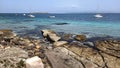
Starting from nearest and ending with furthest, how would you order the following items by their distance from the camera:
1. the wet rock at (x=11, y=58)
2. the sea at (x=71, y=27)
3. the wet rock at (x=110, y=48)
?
the wet rock at (x=11, y=58) → the wet rock at (x=110, y=48) → the sea at (x=71, y=27)

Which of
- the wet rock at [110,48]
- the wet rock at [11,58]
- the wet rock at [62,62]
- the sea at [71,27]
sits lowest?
the sea at [71,27]

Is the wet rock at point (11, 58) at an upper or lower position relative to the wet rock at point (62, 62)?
upper

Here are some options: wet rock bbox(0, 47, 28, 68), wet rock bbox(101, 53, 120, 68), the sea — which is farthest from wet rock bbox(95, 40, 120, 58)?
the sea

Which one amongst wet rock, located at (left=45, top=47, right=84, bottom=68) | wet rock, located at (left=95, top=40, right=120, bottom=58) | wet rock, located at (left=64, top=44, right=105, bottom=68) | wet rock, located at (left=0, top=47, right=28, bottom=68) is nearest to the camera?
wet rock, located at (left=0, top=47, right=28, bottom=68)

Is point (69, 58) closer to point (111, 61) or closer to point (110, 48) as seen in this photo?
point (111, 61)

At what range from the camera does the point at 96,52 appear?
16453mm

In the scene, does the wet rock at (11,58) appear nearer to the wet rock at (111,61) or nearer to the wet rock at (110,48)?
the wet rock at (111,61)

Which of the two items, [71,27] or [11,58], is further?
[71,27]

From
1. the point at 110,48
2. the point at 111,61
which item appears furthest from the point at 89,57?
the point at 110,48

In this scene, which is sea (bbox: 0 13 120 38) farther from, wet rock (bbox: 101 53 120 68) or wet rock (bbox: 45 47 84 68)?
wet rock (bbox: 45 47 84 68)

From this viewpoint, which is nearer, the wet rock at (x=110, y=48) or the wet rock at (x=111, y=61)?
the wet rock at (x=111, y=61)

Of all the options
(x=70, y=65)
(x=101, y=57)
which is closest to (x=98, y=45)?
(x=101, y=57)

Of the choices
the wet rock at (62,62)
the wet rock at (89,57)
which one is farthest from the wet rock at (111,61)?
the wet rock at (62,62)

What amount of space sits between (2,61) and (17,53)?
2440mm
